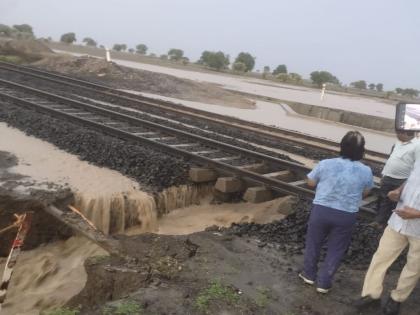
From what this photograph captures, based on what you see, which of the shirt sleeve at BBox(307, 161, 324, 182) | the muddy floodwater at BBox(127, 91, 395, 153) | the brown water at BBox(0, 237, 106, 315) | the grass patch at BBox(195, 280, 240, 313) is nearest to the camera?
the grass patch at BBox(195, 280, 240, 313)

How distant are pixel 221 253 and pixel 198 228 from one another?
181 cm

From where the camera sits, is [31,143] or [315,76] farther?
[315,76]

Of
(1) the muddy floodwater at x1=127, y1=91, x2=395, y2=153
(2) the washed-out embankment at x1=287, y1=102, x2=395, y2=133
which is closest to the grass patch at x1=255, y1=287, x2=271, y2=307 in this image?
(1) the muddy floodwater at x1=127, y1=91, x2=395, y2=153

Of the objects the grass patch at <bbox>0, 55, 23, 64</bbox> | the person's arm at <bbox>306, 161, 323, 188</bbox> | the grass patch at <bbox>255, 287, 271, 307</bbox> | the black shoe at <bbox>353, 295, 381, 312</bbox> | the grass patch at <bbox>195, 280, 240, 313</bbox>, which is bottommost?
the grass patch at <bbox>255, 287, 271, 307</bbox>

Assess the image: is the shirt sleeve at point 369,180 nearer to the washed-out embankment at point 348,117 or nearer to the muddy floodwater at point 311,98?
the washed-out embankment at point 348,117

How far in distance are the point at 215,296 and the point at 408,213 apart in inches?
77.7

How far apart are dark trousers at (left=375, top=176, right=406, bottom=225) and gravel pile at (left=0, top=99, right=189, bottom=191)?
12.3ft

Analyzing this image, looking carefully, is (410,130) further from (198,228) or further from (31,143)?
(31,143)

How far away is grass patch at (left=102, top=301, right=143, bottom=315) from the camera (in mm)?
4031

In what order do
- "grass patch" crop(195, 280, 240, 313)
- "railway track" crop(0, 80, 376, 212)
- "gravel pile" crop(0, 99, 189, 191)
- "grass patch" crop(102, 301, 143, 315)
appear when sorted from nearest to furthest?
"grass patch" crop(102, 301, 143, 315)
"grass patch" crop(195, 280, 240, 313)
"railway track" crop(0, 80, 376, 212)
"gravel pile" crop(0, 99, 189, 191)

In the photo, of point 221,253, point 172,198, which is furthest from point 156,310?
point 172,198

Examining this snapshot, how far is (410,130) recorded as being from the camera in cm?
466

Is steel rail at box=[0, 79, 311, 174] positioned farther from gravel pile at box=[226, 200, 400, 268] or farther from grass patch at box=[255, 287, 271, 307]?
grass patch at box=[255, 287, 271, 307]

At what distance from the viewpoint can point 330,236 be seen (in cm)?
481
